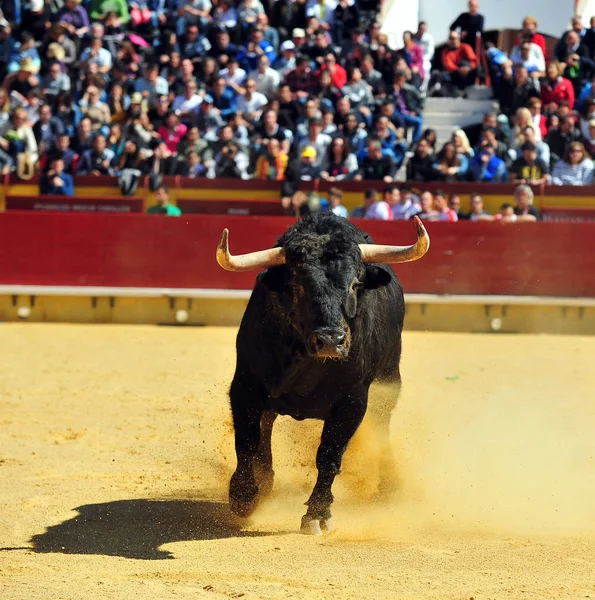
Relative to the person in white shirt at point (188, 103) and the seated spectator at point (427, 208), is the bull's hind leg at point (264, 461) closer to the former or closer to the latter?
the seated spectator at point (427, 208)

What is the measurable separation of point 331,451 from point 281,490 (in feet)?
2.66

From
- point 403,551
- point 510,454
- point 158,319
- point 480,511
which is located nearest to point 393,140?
point 158,319

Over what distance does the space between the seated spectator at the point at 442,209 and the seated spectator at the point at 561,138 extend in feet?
3.91

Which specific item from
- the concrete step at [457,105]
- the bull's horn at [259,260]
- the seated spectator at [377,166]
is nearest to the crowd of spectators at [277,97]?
the seated spectator at [377,166]

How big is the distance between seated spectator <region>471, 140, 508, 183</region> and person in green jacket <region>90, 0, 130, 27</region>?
4.91m

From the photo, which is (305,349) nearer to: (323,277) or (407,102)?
(323,277)

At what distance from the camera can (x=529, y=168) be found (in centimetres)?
1225

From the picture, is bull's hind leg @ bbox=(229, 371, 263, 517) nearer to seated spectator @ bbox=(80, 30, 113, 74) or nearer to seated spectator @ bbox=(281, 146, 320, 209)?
seated spectator @ bbox=(281, 146, 320, 209)

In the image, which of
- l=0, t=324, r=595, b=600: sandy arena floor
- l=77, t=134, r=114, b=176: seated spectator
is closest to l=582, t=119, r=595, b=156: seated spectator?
l=0, t=324, r=595, b=600: sandy arena floor

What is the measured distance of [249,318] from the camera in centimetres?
500

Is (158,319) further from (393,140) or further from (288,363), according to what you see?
(288,363)

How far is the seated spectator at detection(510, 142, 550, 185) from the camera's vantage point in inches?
481

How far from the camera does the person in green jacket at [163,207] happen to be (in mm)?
12562

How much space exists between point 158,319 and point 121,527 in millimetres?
7380
